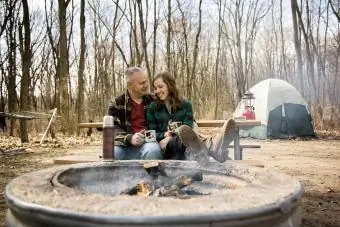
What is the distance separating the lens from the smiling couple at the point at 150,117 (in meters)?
3.75

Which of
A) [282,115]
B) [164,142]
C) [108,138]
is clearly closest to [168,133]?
[164,142]

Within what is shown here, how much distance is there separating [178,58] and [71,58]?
8038mm

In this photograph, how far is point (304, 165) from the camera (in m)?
7.38

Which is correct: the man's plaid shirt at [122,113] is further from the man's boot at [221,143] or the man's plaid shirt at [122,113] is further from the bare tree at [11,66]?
the bare tree at [11,66]

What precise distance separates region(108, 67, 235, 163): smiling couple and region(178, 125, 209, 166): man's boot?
0.50 m

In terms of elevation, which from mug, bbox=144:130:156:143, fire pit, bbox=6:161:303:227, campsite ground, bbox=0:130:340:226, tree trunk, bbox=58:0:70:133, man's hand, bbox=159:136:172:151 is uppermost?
tree trunk, bbox=58:0:70:133

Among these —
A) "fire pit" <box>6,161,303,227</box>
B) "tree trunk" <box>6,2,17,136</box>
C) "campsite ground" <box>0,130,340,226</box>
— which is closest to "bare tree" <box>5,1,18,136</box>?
"tree trunk" <box>6,2,17,136</box>

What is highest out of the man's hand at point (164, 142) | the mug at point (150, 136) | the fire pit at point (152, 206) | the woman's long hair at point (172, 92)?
the woman's long hair at point (172, 92)

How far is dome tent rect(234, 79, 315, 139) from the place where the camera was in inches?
502

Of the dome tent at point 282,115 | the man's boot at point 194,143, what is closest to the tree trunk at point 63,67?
the dome tent at point 282,115

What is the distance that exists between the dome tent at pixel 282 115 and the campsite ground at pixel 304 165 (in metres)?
0.86

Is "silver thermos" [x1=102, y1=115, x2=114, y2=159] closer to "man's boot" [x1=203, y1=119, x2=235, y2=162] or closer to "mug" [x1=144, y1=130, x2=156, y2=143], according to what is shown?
"mug" [x1=144, y1=130, x2=156, y2=143]

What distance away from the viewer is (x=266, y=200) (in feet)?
5.12

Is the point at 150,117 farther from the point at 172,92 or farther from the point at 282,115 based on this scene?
the point at 282,115
